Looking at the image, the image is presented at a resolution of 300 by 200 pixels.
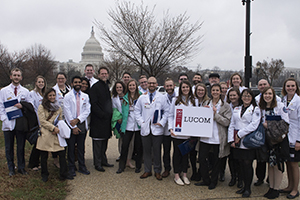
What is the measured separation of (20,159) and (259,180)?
5.15 meters

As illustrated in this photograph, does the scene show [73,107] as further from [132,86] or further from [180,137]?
[180,137]

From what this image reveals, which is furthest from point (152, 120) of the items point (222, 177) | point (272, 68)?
point (272, 68)

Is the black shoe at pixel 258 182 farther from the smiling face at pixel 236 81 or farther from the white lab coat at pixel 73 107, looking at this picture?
the white lab coat at pixel 73 107

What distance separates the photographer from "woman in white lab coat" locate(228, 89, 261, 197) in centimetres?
406

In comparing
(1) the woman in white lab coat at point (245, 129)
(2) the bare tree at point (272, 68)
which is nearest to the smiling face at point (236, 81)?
(1) the woman in white lab coat at point (245, 129)

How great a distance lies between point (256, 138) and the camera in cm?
398

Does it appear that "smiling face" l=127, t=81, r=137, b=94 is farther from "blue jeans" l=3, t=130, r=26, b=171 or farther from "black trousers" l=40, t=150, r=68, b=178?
"blue jeans" l=3, t=130, r=26, b=171

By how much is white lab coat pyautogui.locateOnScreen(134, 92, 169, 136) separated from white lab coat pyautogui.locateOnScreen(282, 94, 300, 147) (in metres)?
2.37

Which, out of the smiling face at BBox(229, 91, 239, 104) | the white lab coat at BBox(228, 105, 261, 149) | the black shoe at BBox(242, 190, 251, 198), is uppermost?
the smiling face at BBox(229, 91, 239, 104)

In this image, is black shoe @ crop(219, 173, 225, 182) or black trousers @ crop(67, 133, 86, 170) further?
black trousers @ crop(67, 133, 86, 170)

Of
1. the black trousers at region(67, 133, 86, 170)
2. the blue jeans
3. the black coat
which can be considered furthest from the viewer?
the black coat

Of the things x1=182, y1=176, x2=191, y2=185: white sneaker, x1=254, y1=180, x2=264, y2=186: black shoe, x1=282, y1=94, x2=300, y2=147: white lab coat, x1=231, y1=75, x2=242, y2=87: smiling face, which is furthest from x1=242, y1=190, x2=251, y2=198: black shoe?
x1=231, y1=75, x2=242, y2=87: smiling face

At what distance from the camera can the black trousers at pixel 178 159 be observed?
4.72m

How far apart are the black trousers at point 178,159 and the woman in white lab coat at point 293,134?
1910 mm
